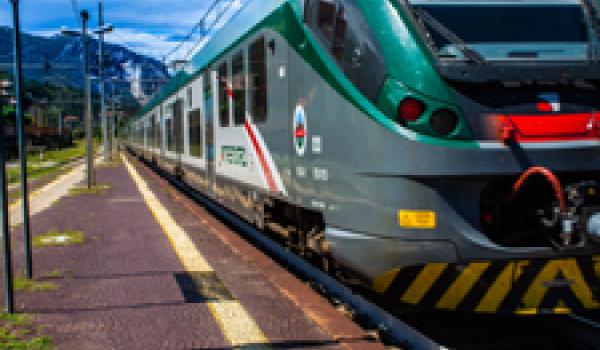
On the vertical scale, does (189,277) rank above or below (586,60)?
below

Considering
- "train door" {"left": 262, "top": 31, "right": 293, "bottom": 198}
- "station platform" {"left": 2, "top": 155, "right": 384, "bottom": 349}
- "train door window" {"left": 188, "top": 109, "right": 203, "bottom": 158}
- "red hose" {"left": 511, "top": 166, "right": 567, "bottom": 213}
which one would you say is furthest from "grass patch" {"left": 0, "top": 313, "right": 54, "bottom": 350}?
"train door window" {"left": 188, "top": 109, "right": 203, "bottom": 158}

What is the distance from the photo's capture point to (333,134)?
5.01m

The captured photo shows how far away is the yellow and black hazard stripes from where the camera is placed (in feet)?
14.1

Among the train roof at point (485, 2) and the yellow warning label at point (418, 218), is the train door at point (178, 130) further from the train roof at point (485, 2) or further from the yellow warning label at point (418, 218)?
the yellow warning label at point (418, 218)

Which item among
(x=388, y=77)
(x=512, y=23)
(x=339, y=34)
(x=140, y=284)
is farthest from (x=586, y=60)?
(x=140, y=284)

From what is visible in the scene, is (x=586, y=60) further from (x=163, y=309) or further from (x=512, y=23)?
(x=163, y=309)

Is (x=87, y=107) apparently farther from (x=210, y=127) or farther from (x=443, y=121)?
(x=443, y=121)

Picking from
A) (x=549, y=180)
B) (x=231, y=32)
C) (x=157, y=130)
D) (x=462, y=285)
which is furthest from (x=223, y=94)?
(x=157, y=130)

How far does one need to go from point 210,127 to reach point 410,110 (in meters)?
6.27

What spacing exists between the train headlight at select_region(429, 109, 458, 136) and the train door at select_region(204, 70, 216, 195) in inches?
238

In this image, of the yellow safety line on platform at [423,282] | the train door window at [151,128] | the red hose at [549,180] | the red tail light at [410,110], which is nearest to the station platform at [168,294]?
the yellow safety line on platform at [423,282]

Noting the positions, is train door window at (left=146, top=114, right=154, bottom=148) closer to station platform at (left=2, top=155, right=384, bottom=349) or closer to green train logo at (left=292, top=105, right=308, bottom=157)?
station platform at (left=2, top=155, right=384, bottom=349)

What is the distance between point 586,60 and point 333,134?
1.77m

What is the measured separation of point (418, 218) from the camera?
4.33 metres
